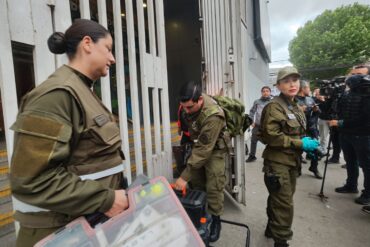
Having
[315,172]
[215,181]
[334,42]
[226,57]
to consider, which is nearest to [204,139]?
[215,181]

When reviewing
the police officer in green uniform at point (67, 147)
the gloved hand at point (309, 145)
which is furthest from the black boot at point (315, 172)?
the police officer in green uniform at point (67, 147)

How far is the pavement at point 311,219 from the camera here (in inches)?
99.8

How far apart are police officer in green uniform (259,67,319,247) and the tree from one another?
23214 millimetres

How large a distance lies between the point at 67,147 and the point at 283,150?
1.97m

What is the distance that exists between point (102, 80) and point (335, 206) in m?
3.46

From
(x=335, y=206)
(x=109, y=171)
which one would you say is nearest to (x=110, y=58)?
(x=109, y=171)

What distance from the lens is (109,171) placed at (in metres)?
1.09

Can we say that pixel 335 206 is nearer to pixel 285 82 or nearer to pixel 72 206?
pixel 285 82

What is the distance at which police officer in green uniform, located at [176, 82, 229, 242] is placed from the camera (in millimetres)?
2107

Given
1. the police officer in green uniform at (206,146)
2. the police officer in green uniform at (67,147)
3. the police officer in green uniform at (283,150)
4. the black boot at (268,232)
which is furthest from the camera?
the black boot at (268,232)

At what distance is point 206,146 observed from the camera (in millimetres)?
2111

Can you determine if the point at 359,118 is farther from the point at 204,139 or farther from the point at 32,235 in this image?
the point at 32,235

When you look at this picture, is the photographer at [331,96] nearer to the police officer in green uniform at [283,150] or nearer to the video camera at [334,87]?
the video camera at [334,87]

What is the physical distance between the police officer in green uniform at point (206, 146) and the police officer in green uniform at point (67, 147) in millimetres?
1012
